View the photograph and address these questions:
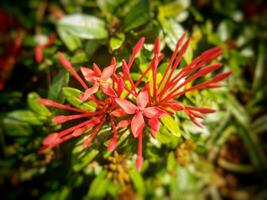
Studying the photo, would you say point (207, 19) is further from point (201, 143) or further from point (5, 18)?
point (5, 18)

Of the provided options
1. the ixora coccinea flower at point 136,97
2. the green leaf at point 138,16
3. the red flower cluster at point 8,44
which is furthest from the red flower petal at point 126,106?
the red flower cluster at point 8,44

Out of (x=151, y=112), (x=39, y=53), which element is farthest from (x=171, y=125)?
(x=39, y=53)

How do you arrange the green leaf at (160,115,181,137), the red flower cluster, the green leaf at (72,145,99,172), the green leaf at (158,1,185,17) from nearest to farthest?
the green leaf at (160,115,181,137), the green leaf at (72,145,99,172), the green leaf at (158,1,185,17), the red flower cluster

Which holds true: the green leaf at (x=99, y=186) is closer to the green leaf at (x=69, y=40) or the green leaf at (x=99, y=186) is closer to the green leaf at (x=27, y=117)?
the green leaf at (x=27, y=117)

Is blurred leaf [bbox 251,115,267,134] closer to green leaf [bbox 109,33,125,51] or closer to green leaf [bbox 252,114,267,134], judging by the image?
green leaf [bbox 252,114,267,134]

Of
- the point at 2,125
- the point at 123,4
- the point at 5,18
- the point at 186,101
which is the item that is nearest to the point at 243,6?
the point at 123,4

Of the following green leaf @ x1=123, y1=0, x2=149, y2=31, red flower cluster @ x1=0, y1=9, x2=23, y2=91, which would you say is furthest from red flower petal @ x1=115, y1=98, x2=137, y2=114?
red flower cluster @ x1=0, y1=9, x2=23, y2=91

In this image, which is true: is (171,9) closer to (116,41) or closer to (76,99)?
(116,41)
